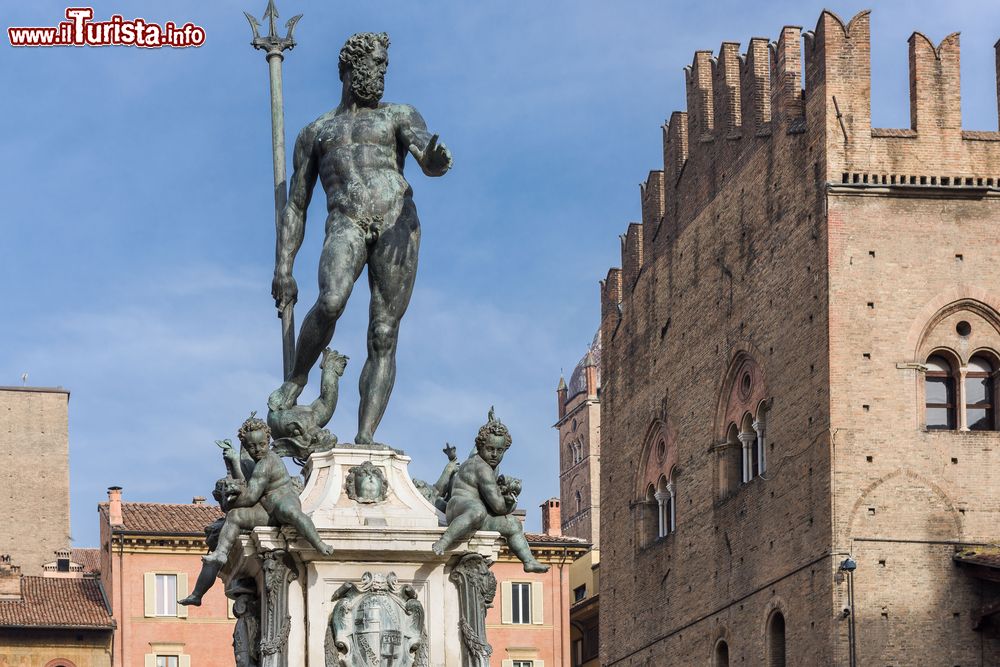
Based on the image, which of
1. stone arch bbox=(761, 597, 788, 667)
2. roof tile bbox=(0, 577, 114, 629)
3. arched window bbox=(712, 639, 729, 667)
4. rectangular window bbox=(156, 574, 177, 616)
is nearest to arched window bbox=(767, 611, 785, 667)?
stone arch bbox=(761, 597, 788, 667)

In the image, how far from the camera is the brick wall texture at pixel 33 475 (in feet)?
227

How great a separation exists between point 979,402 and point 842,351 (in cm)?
301

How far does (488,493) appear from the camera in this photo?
458 inches

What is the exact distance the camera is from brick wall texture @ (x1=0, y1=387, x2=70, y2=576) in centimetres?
6931

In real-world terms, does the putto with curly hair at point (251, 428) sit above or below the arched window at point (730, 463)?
below

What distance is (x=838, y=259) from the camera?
44188mm

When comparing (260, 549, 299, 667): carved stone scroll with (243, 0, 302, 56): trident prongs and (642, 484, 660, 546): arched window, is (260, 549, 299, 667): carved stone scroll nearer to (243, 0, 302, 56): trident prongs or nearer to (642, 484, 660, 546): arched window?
(243, 0, 302, 56): trident prongs

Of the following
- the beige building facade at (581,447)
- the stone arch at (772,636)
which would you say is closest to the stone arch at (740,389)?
the stone arch at (772,636)

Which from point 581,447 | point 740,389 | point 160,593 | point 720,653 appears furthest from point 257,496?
point 581,447

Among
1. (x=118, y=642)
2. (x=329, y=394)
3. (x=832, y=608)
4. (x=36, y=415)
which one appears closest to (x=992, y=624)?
(x=832, y=608)

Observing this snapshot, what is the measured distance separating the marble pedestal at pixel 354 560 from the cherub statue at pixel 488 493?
0.10 metres

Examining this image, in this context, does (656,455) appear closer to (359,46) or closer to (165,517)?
(165,517)

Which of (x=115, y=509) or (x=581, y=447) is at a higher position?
(x=581, y=447)

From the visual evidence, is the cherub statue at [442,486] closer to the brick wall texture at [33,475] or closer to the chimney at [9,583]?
the chimney at [9,583]
